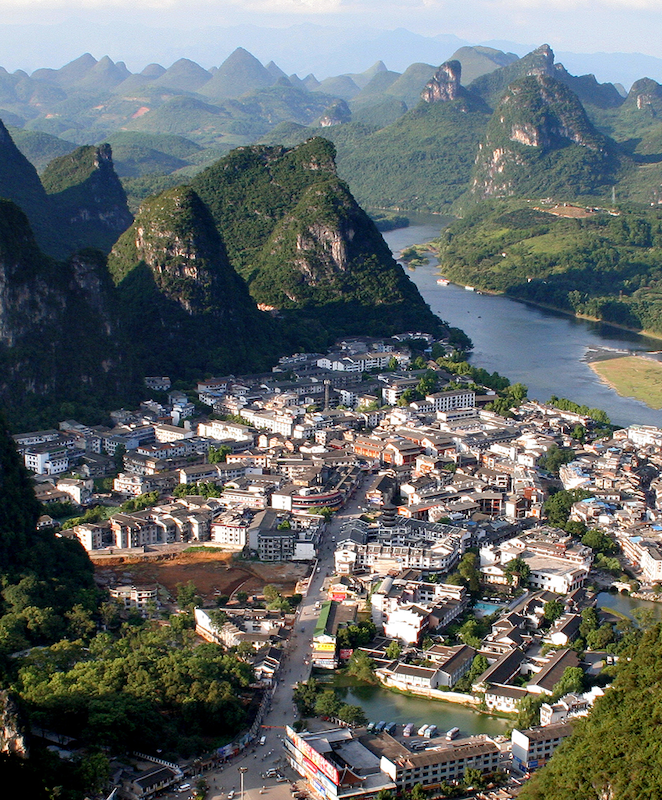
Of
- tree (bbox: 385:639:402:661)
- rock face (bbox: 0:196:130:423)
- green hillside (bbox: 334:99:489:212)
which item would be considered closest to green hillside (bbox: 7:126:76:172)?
green hillside (bbox: 334:99:489:212)

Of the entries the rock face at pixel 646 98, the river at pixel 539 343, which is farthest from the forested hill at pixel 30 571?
the rock face at pixel 646 98

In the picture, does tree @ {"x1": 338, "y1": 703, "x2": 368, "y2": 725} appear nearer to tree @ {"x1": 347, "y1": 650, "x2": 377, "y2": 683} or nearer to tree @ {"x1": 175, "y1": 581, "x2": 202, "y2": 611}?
tree @ {"x1": 347, "y1": 650, "x2": 377, "y2": 683}

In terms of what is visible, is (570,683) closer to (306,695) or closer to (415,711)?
Answer: (415,711)

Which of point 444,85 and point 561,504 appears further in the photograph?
point 444,85

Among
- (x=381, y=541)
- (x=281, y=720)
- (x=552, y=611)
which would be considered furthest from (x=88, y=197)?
(x=281, y=720)

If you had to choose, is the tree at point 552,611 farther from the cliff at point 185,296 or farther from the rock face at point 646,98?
the rock face at point 646,98

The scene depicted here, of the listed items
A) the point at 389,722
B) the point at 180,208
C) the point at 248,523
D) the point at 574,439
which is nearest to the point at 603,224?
the point at 180,208
